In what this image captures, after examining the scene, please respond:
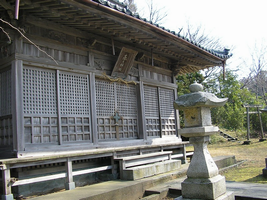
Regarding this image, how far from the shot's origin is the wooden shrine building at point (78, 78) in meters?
6.10

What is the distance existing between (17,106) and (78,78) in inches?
77.7

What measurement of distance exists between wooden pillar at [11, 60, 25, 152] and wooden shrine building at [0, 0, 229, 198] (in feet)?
0.07

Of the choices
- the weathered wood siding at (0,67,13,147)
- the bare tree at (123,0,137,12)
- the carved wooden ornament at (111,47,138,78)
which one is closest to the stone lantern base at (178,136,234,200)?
the weathered wood siding at (0,67,13,147)

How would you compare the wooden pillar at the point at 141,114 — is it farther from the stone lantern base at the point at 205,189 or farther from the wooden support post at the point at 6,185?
the wooden support post at the point at 6,185

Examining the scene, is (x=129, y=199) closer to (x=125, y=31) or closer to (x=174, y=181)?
(x=174, y=181)

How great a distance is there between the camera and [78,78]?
24.6 ft

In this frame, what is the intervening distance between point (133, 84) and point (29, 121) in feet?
13.4

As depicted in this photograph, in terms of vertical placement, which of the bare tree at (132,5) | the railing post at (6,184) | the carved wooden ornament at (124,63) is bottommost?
the railing post at (6,184)

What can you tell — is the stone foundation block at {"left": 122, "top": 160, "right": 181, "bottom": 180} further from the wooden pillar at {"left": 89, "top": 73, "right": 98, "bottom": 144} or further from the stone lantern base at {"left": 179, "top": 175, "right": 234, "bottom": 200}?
the stone lantern base at {"left": 179, "top": 175, "right": 234, "bottom": 200}

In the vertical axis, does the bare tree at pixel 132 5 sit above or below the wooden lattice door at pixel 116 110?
above

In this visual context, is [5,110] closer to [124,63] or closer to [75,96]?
[75,96]

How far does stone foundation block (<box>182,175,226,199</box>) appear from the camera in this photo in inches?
185

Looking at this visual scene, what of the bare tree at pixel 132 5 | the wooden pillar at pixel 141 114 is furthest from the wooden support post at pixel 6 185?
the bare tree at pixel 132 5

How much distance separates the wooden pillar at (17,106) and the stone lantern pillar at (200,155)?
3461 millimetres
